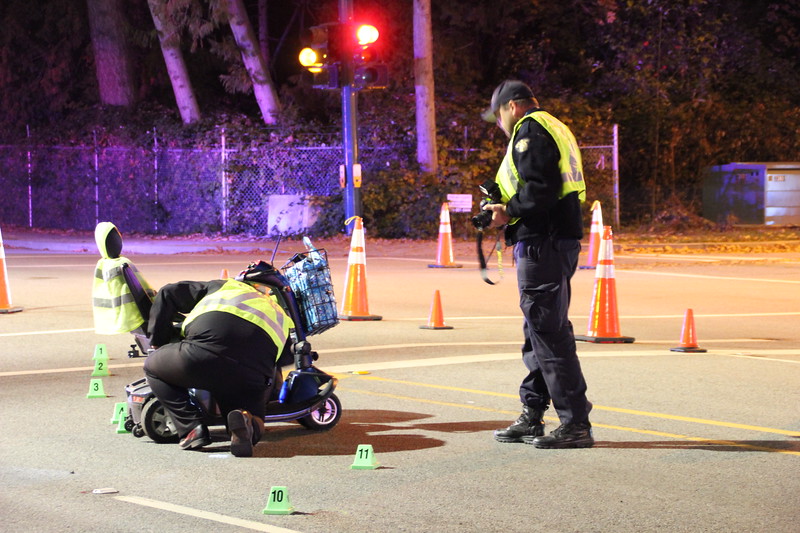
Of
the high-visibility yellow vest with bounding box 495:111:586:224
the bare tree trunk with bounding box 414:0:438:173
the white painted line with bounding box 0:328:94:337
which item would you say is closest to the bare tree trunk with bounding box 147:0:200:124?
the bare tree trunk with bounding box 414:0:438:173

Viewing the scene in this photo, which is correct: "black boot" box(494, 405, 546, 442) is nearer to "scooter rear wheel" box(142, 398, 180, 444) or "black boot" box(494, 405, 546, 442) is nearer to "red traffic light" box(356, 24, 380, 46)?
"scooter rear wheel" box(142, 398, 180, 444)

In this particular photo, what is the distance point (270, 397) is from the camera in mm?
7242

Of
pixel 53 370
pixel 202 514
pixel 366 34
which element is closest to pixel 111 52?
pixel 366 34

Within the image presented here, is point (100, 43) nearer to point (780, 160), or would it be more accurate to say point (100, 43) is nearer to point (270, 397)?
point (780, 160)

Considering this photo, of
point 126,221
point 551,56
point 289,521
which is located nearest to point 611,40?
point 551,56

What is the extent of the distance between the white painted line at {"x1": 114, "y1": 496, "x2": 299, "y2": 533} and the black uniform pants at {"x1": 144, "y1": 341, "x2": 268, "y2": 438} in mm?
1126

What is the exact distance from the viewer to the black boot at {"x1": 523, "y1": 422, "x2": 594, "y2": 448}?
22.4ft

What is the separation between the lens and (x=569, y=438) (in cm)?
682

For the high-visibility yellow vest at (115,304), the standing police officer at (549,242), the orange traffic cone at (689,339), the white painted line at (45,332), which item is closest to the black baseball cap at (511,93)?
the standing police officer at (549,242)

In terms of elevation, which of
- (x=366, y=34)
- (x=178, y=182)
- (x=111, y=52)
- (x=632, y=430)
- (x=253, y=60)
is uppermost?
(x=111, y=52)

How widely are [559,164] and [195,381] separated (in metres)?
2.41

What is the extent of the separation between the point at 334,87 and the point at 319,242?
176 inches

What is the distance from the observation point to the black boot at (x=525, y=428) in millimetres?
7055

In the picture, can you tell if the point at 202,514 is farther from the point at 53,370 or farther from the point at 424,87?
the point at 424,87
